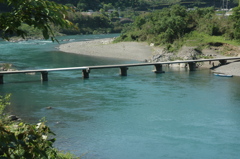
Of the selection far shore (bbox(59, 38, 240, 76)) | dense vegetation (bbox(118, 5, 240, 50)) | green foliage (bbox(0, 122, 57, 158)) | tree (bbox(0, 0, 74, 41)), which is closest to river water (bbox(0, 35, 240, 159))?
green foliage (bbox(0, 122, 57, 158))

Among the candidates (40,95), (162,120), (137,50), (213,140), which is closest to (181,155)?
(213,140)

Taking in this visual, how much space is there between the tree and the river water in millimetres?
11859

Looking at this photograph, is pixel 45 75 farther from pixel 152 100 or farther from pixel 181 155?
pixel 181 155

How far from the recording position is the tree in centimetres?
544

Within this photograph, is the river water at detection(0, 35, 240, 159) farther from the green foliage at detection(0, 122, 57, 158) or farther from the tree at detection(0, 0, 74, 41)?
the tree at detection(0, 0, 74, 41)

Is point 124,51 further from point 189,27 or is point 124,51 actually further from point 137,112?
point 137,112

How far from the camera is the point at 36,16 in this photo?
5.54 meters

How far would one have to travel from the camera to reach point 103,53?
64.7m

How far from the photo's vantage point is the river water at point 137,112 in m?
18.0

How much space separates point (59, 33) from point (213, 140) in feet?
379

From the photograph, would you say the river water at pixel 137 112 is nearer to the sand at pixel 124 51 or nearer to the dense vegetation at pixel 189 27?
the sand at pixel 124 51

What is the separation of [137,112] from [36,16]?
19.9 metres

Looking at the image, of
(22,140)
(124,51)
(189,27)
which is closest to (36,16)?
(22,140)

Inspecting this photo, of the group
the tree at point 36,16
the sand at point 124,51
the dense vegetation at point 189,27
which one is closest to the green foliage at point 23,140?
the tree at point 36,16
